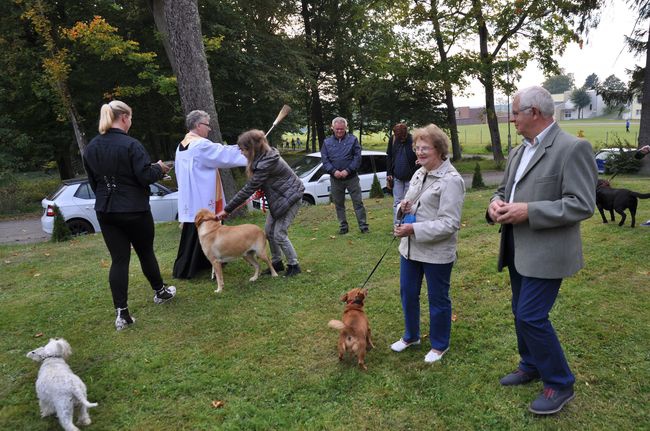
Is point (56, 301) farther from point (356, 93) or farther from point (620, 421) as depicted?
point (356, 93)

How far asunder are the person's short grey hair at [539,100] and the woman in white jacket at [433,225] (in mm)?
703

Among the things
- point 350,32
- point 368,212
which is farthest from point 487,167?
point 368,212

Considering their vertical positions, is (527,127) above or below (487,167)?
above

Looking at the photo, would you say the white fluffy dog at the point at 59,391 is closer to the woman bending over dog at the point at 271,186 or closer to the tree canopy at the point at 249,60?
the woman bending over dog at the point at 271,186

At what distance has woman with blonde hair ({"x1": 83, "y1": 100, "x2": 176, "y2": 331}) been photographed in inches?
158

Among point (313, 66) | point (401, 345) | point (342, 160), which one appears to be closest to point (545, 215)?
point (401, 345)

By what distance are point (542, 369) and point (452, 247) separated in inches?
38.0

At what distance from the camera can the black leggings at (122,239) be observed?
4.12 metres

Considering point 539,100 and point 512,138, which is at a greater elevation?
point 539,100

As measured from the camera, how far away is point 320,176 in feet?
40.3

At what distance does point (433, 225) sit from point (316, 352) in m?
1.58

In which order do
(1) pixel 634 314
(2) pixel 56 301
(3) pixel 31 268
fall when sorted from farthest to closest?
1. (3) pixel 31 268
2. (2) pixel 56 301
3. (1) pixel 634 314

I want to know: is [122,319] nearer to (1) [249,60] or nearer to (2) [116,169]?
(2) [116,169]

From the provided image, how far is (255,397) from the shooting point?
3209mm
